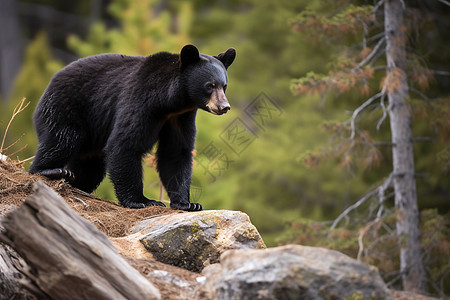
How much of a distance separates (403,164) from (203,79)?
401cm

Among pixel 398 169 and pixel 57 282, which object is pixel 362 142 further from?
pixel 57 282

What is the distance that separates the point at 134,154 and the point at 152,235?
3.99ft

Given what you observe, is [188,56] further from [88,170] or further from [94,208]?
[88,170]

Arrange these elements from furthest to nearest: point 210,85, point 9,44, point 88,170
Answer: point 9,44, point 88,170, point 210,85

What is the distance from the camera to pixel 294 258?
3299 mm

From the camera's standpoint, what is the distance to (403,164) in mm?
8352

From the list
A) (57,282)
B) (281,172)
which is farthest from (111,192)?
(57,282)

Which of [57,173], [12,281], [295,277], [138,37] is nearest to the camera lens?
[295,277]

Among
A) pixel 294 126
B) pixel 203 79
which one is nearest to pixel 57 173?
pixel 203 79

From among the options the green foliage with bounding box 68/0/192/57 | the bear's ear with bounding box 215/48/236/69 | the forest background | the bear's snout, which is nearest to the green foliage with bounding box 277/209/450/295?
the forest background

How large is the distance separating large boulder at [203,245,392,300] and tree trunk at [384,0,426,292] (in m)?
4.99

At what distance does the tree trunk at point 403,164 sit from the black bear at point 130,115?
3.37 m

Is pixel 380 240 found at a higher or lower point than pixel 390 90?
lower

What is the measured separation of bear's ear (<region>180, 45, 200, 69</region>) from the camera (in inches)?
212
